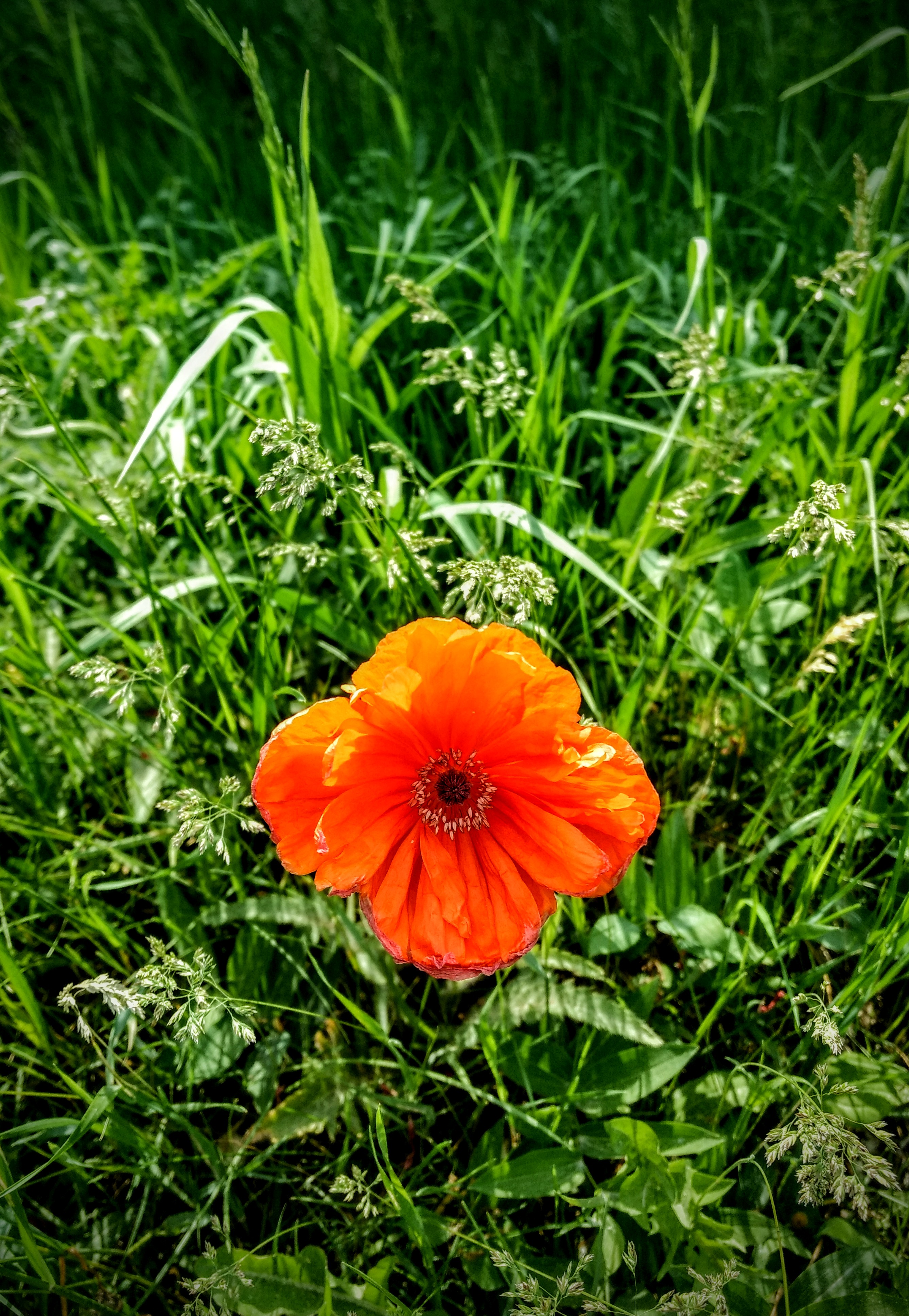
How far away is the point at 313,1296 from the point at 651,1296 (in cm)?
51

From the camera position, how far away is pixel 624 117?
11.1ft

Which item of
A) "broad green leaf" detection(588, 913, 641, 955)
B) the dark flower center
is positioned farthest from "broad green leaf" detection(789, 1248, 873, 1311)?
the dark flower center

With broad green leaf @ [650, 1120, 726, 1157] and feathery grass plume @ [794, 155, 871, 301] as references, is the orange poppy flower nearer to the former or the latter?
broad green leaf @ [650, 1120, 726, 1157]

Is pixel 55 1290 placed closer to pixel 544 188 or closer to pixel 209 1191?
pixel 209 1191

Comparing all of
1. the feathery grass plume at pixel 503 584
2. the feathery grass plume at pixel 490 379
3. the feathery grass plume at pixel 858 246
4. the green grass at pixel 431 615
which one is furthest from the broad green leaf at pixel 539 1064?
the feathery grass plume at pixel 858 246

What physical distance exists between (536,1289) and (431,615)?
121 centimetres

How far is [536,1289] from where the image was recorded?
1191 mm

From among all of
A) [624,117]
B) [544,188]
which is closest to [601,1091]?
[544,188]

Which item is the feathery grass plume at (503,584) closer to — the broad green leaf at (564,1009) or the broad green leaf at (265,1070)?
the broad green leaf at (564,1009)

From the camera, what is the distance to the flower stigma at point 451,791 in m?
1.37

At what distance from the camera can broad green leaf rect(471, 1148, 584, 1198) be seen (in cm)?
142

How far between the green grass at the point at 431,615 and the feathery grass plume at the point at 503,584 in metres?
0.15

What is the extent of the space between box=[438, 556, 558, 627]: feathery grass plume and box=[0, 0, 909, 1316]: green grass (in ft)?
0.48

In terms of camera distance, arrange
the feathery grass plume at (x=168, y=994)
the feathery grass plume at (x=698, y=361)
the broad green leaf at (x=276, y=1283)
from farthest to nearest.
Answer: the feathery grass plume at (x=698, y=361) < the broad green leaf at (x=276, y=1283) < the feathery grass plume at (x=168, y=994)
